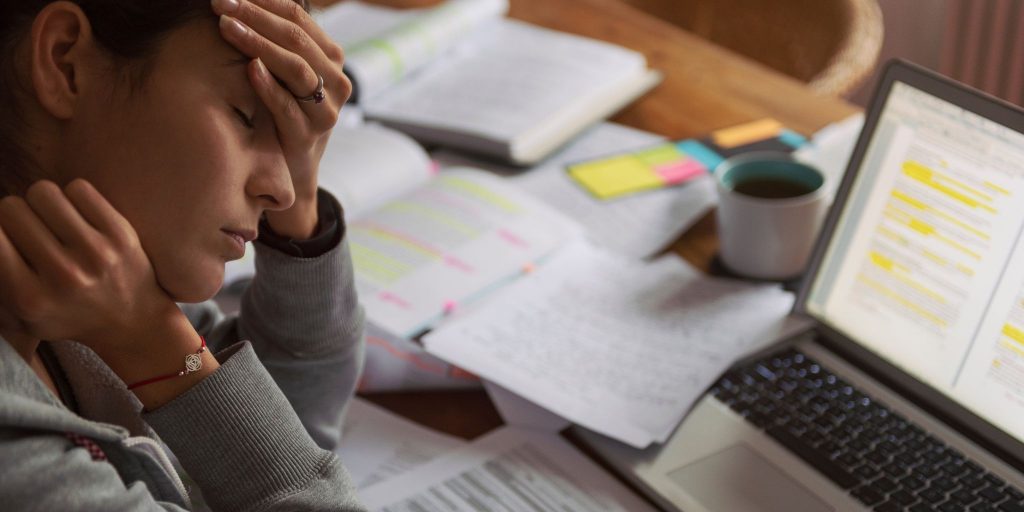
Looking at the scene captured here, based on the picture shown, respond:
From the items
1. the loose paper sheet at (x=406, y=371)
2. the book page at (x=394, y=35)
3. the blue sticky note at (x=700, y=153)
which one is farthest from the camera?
the book page at (x=394, y=35)

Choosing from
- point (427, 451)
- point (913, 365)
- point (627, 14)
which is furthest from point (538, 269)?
point (627, 14)

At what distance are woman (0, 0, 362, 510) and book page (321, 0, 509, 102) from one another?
0.67 metres

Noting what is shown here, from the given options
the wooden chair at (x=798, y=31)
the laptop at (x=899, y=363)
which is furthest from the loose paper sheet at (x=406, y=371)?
the wooden chair at (x=798, y=31)

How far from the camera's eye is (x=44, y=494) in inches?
22.0

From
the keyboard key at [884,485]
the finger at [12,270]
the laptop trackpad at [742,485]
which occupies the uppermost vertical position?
the finger at [12,270]

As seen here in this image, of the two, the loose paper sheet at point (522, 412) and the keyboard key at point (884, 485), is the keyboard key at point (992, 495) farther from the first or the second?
the loose paper sheet at point (522, 412)

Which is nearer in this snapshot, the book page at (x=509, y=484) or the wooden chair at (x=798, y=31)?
the book page at (x=509, y=484)

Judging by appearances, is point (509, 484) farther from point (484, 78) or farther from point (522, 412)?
point (484, 78)

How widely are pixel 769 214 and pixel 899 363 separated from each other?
227mm

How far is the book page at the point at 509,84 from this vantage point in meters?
1.40

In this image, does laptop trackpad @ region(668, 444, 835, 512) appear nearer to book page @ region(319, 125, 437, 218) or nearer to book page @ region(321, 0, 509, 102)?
book page @ region(319, 125, 437, 218)

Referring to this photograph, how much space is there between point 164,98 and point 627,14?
125cm

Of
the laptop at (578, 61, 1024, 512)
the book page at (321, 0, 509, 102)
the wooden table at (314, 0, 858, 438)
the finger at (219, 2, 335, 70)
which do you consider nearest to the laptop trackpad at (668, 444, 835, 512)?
the laptop at (578, 61, 1024, 512)

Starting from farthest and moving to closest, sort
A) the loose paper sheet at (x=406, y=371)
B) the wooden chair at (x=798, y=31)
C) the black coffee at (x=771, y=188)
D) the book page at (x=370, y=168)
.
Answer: the wooden chair at (x=798, y=31) → the book page at (x=370, y=168) → the black coffee at (x=771, y=188) → the loose paper sheet at (x=406, y=371)
